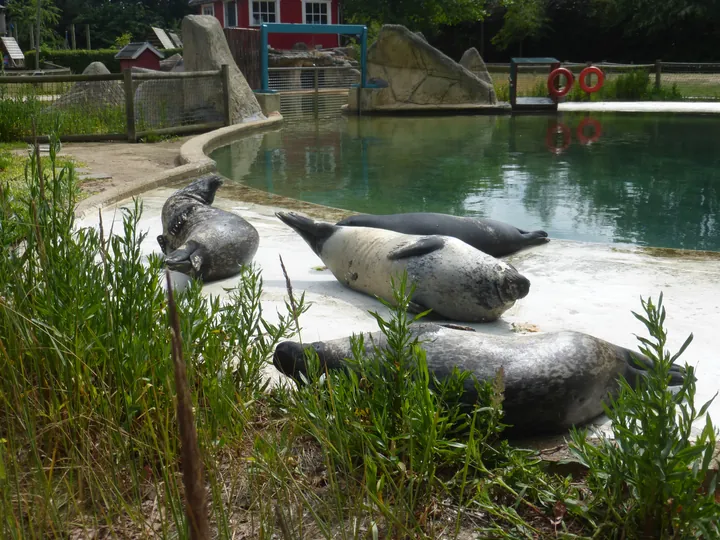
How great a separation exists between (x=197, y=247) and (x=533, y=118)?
16.4m

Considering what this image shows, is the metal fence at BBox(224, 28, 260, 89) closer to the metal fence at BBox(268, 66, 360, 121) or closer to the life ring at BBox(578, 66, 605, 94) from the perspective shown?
the metal fence at BBox(268, 66, 360, 121)

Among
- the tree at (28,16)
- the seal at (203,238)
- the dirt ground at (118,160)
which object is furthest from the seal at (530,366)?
the tree at (28,16)

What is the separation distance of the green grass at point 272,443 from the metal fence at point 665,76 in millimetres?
22032

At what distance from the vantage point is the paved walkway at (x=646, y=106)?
2036 cm

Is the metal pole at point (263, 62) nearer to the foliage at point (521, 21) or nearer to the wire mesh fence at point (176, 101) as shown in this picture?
the wire mesh fence at point (176, 101)

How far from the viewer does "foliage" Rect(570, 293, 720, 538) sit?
200 cm

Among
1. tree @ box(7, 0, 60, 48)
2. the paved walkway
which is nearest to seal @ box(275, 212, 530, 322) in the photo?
the paved walkway

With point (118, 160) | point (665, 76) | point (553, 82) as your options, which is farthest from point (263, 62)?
point (665, 76)

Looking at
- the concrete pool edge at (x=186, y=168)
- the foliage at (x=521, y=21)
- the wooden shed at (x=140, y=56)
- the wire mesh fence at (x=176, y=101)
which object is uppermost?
the foliage at (x=521, y=21)

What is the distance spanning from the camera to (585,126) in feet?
58.7

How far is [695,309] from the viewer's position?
455cm

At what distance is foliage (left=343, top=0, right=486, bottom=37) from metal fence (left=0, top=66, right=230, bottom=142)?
70.6ft

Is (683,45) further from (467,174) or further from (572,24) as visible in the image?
(467,174)

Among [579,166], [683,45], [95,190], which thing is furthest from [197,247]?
[683,45]
